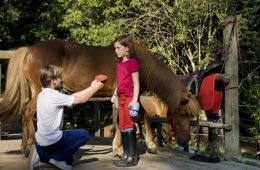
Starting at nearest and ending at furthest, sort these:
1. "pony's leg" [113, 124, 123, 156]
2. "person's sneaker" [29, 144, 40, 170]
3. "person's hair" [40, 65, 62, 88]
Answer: "person's hair" [40, 65, 62, 88] → "person's sneaker" [29, 144, 40, 170] → "pony's leg" [113, 124, 123, 156]

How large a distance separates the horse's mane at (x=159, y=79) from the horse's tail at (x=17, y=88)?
63.3 inches

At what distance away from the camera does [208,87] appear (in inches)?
214

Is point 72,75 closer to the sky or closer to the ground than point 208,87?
closer to the sky

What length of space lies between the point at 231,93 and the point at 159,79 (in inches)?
36.5

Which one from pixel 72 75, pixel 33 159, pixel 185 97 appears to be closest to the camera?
pixel 33 159

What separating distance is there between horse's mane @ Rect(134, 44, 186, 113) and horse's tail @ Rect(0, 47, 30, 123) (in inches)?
63.3

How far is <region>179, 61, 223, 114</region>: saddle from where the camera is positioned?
5.44 meters

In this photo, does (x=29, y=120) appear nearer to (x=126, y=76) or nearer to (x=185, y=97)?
(x=126, y=76)

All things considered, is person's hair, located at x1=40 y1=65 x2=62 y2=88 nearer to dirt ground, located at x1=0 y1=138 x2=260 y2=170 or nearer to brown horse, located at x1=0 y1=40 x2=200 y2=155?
dirt ground, located at x1=0 y1=138 x2=260 y2=170

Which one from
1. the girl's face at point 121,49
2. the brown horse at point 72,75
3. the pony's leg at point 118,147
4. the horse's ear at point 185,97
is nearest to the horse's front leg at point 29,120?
the brown horse at point 72,75

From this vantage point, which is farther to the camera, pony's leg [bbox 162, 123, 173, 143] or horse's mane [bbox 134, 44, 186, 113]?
pony's leg [bbox 162, 123, 173, 143]

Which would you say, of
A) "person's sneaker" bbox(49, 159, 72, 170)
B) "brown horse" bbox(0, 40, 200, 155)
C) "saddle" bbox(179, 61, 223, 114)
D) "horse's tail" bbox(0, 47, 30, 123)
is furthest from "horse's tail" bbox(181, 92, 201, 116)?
"horse's tail" bbox(0, 47, 30, 123)

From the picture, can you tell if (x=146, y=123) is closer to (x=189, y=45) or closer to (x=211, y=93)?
(x=211, y=93)

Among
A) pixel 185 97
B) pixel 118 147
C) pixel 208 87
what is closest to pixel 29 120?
pixel 118 147
